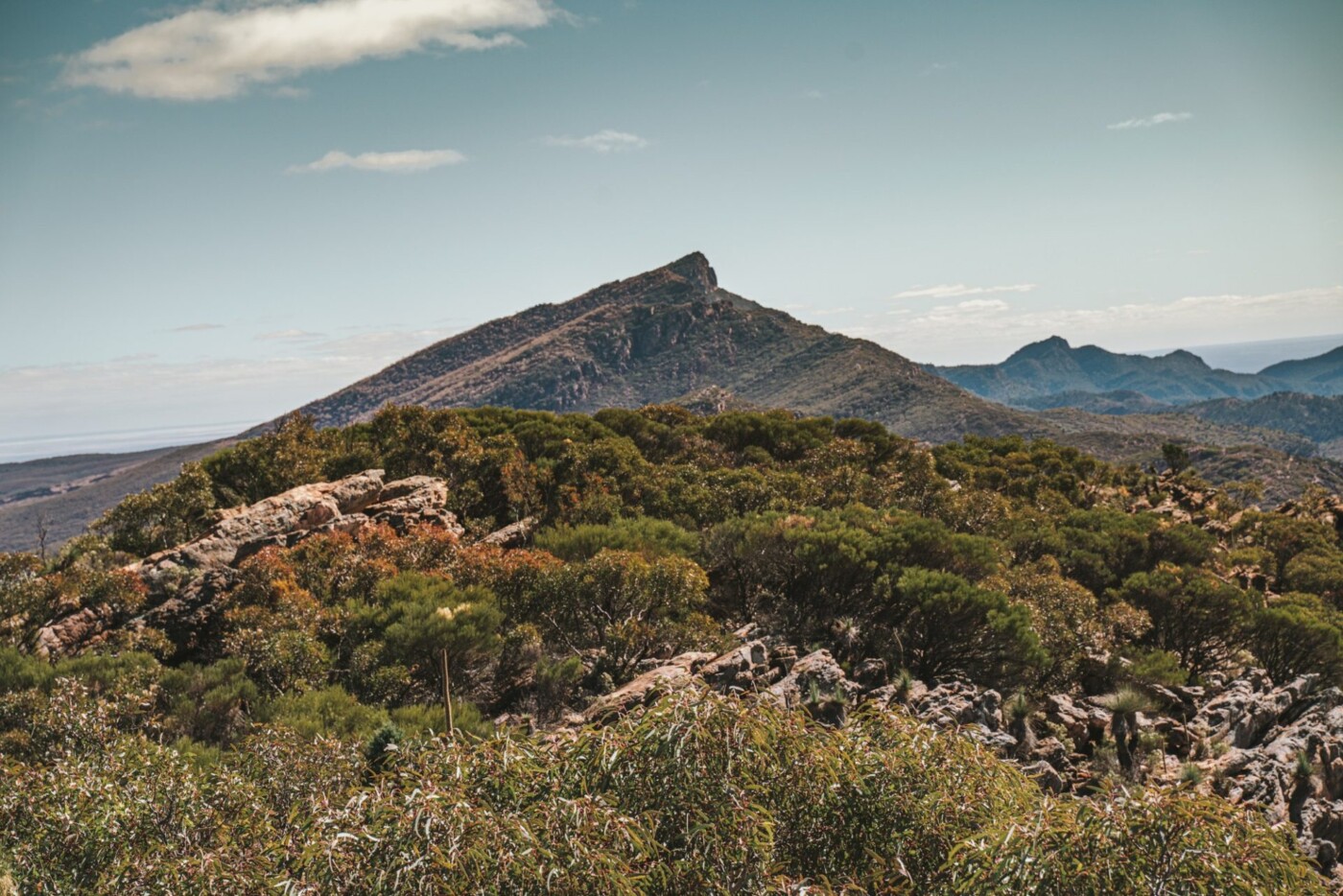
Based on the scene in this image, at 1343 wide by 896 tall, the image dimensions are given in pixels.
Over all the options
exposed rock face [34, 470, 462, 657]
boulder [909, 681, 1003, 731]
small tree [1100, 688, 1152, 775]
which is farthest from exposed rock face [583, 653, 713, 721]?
exposed rock face [34, 470, 462, 657]

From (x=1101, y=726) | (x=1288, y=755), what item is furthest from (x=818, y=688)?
(x=1288, y=755)

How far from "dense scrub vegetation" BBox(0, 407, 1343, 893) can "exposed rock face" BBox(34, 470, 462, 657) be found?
823mm

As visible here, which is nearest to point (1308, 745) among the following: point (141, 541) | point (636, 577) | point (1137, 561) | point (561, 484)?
point (636, 577)

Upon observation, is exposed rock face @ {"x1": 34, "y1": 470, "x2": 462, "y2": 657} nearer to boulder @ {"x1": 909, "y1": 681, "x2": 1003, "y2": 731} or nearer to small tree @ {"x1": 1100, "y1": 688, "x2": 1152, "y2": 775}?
boulder @ {"x1": 909, "y1": 681, "x2": 1003, "y2": 731}

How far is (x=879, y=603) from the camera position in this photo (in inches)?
1118

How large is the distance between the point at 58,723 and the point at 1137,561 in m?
44.5

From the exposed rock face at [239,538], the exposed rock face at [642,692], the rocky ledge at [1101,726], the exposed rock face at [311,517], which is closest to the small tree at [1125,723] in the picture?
the rocky ledge at [1101,726]

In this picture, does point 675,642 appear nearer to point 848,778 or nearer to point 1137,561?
point 848,778

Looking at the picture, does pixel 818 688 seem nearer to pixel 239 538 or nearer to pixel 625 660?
pixel 625 660

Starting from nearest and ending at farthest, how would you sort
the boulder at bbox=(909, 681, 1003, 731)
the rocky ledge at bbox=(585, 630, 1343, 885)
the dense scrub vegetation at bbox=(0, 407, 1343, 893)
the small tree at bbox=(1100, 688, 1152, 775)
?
the dense scrub vegetation at bbox=(0, 407, 1343, 893), the rocky ledge at bbox=(585, 630, 1343, 885), the boulder at bbox=(909, 681, 1003, 731), the small tree at bbox=(1100, 688, 1152, 775)

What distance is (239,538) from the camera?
96.9 feet

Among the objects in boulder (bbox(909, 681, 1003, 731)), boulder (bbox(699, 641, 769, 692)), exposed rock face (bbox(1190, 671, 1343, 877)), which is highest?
boulder (bbox(699, 641, 769, 692))

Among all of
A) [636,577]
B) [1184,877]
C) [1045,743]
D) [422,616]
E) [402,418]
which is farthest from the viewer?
[402,418]

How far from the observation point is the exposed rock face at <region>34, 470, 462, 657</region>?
2614cm
